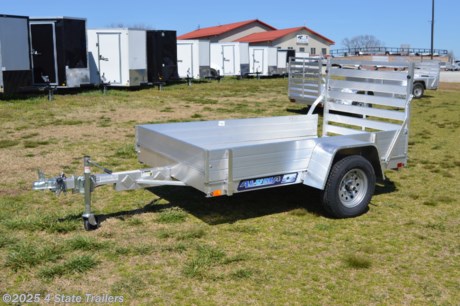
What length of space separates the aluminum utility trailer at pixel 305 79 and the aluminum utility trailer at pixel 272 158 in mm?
6863

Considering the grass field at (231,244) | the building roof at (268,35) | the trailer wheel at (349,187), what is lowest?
the grass field at (231,244)

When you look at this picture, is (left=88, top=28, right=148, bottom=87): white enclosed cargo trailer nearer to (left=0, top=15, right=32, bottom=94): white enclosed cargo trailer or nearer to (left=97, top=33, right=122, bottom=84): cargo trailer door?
(left=97, top=33, right=122, bottom=84): cargo trailer door

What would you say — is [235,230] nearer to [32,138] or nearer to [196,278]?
[196,278]

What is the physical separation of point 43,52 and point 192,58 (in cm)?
908

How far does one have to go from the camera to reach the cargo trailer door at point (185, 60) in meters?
24.5

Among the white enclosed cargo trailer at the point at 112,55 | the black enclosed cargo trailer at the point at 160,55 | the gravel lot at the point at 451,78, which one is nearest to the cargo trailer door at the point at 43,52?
the white enclosed cargo trailer at the point at 112,55

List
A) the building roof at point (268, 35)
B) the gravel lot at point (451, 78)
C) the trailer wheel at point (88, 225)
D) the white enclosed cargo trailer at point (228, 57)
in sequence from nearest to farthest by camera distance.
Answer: the trailer wheel at point (88, 225) < the white enclosed cargo trailer at point (228, 57) < the gravel lot at point (451, 78) < the building roof at point (268, 35)

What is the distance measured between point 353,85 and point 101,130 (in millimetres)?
6303

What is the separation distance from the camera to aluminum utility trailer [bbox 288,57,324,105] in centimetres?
1385

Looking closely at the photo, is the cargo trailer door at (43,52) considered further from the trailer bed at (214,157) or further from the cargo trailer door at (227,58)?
A: the cargo trailer door at (227,58)

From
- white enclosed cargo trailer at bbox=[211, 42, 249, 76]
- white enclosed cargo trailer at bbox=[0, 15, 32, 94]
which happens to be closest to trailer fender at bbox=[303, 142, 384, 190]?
white enclosed cargo trailer at bbox=[0, 15, 32, 94]

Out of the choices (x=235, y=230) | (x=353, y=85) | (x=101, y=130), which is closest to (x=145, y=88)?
(x=101, y=130)

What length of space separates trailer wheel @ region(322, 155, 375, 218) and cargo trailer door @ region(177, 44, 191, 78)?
64.6ft

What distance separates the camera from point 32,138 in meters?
10.1
